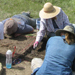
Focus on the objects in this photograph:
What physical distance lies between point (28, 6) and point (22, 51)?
4.33 meters

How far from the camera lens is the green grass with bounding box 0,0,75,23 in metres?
6.82

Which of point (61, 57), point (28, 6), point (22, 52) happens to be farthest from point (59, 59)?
point (28, 6)

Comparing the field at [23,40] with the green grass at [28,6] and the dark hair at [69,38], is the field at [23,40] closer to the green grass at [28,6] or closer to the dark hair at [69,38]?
the green grass at [28,6]

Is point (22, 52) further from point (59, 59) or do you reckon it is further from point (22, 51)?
point (59, 59)

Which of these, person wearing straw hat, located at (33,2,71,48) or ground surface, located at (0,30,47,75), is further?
person wearing straw hat, located at (33,2,71,48)

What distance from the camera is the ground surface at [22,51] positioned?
297 cm

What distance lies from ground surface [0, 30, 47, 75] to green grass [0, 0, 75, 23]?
7.76 feet

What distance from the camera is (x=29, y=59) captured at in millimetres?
3408

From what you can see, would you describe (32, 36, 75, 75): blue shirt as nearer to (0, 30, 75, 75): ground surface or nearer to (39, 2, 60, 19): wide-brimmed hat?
(0, 30, 75, 75): ground surface

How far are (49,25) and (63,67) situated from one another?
6.24ft

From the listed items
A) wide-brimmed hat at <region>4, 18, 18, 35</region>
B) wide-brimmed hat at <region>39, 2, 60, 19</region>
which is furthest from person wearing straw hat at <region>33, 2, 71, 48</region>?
wide-brimmed hat at <region>4, 18, 18, 35</region>

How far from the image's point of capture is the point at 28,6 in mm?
7602

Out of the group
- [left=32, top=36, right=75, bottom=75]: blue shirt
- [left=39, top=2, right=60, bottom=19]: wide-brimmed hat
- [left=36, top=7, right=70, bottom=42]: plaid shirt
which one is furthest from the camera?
[left=36, top=7, right=70, bottom=42]: plaid shirt

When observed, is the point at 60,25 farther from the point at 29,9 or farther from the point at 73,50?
the point at 29,9
